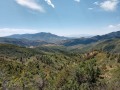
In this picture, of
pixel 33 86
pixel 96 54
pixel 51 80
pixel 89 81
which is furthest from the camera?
pixel 96 54

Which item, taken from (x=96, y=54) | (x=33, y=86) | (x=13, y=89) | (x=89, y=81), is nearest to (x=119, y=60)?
(x=89, y=81)

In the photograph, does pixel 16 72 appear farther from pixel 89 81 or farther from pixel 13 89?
pixel 89 81

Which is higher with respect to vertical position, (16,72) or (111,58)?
(111,58)

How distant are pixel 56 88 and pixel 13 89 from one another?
2599 cm

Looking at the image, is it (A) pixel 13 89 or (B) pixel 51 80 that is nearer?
(A) pixel 13 89

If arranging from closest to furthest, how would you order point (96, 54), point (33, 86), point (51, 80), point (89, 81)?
1. point (89, 81)
2. point (33, 86)
3. point (51, 80)
4. point (96, 54)

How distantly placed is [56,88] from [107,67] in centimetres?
3655

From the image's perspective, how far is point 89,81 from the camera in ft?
399

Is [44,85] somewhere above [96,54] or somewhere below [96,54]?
below

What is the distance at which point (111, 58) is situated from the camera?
6078 inches

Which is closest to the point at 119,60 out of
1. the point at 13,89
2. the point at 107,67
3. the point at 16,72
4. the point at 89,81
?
the point at 107,67

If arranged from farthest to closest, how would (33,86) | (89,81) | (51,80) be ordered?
(51,80) < (33,86) < (89,81)

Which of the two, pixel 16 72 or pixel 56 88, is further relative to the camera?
pixel 16 72

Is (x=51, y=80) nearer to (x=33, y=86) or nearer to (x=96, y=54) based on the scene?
(x=33, y=86)
